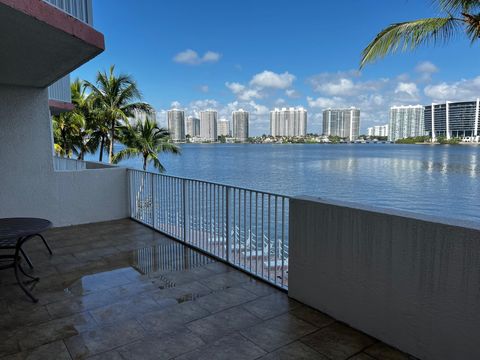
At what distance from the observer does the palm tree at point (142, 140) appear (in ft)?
62.8

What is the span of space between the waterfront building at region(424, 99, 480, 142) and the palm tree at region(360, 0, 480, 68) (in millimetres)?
33919

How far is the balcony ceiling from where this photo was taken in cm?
259

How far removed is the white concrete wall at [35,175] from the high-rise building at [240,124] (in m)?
74.6

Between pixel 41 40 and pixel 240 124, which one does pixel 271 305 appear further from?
pixel 240 124

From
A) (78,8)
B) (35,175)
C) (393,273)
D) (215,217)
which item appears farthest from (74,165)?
(393,273)

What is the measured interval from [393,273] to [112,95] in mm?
18886

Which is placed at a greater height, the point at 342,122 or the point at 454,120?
the point at 342,122

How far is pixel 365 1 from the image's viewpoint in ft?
61.9

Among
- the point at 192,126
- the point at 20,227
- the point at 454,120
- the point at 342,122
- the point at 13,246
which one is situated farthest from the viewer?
the point at 342,122

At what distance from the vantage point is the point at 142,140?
63.2ft

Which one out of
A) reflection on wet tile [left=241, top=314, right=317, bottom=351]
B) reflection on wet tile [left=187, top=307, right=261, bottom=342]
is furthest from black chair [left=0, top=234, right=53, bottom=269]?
reflection on wet tile [left=241, top=314, right=317, bottom=351]

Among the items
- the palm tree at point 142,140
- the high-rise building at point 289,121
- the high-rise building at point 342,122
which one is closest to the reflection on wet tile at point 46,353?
the palm tree at point 142,140

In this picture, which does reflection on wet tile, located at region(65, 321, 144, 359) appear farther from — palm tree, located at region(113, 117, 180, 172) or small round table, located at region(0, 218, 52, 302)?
palm tree, located at region(113, 117, 180, 172)

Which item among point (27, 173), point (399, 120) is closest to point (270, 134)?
point (399, 120)
